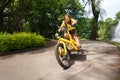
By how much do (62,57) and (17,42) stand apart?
549 cm

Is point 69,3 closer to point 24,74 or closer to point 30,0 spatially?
point 30,0

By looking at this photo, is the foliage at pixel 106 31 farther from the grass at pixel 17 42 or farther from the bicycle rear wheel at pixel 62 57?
the bicycle rear wheel at pixel 62 57

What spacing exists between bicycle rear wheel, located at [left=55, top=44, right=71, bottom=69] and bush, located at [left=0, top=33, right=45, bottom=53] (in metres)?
4.86

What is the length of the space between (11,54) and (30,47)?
2177 mm

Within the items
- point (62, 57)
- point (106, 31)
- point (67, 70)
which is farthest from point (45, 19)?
point (106, 31)

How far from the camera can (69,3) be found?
4088cm

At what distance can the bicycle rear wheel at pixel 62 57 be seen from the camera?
25.8ft

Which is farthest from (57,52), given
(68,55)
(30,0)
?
(30,0)

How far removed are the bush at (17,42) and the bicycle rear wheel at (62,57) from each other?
486cm

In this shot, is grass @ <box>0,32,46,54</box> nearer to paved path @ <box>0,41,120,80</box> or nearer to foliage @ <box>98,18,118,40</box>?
paved path @ <box>0,41,120,80</box>

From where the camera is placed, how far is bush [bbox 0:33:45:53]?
12.2 meters

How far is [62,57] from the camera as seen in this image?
27.0 ft

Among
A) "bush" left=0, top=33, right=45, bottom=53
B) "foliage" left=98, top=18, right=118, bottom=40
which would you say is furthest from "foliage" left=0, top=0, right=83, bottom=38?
"foliage" left=98, top=18, right=118, bottom=40

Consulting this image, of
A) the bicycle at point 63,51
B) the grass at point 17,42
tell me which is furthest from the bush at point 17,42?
the bicycle at point 63,51
